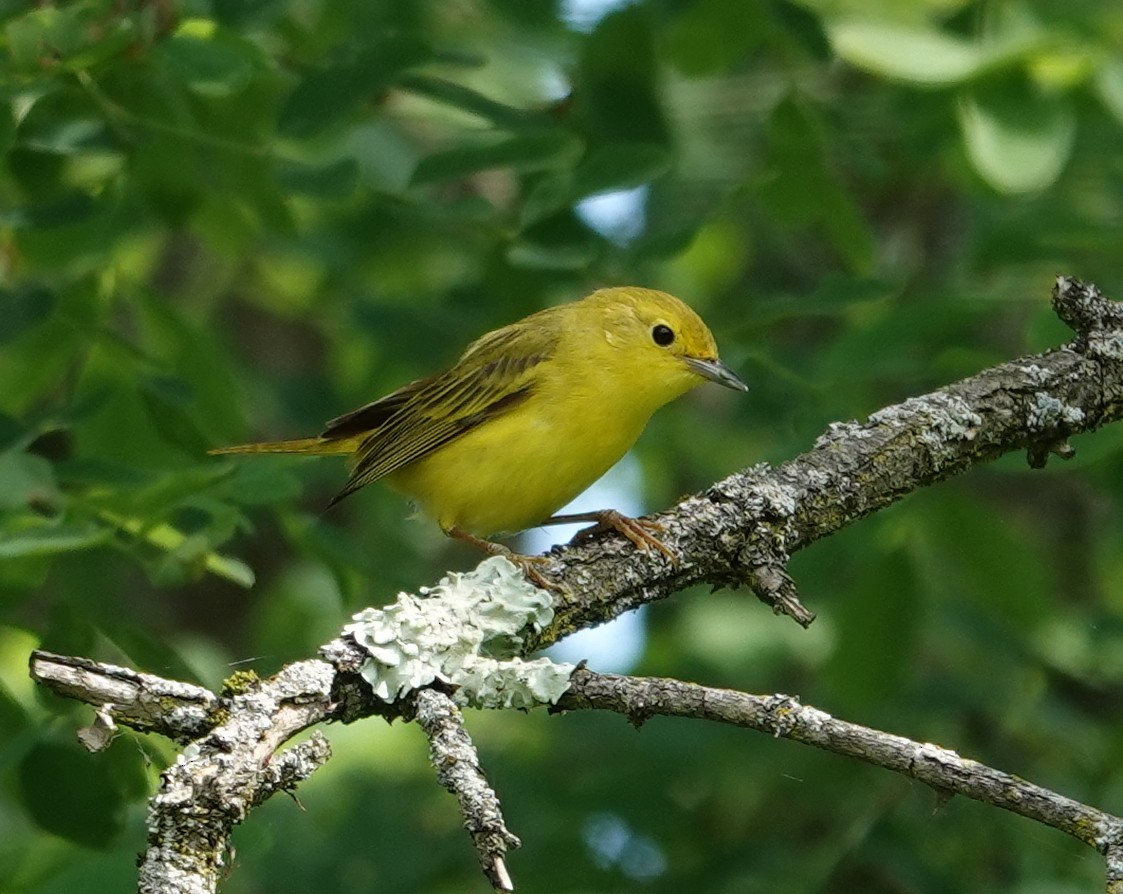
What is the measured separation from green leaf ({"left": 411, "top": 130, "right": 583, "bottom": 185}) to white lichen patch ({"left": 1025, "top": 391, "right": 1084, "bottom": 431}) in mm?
1651

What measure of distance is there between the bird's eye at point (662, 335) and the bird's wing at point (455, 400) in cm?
36

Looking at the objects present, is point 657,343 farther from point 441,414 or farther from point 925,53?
point 925,53

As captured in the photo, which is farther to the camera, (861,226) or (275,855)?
(275,855)

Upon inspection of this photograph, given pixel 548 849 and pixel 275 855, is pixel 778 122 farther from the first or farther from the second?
pixel 275 855

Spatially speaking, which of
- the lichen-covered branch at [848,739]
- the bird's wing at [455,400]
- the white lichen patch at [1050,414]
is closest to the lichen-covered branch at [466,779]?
the lichen-covered branch at [848,739]

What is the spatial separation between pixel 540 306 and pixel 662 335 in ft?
1.74

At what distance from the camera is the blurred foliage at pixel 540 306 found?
416cm

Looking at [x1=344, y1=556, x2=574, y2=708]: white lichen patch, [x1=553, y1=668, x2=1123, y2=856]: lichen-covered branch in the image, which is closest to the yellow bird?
[x1=344, y1=556, x2=574, y2=708]: white lichen patch

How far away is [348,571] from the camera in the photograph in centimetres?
443

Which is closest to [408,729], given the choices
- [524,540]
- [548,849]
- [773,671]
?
[524,540]

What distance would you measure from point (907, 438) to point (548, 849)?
2.61 meters

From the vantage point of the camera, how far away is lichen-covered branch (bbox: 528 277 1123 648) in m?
3.54

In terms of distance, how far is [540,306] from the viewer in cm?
572

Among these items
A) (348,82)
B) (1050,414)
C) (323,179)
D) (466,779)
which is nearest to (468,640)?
(466,779)
